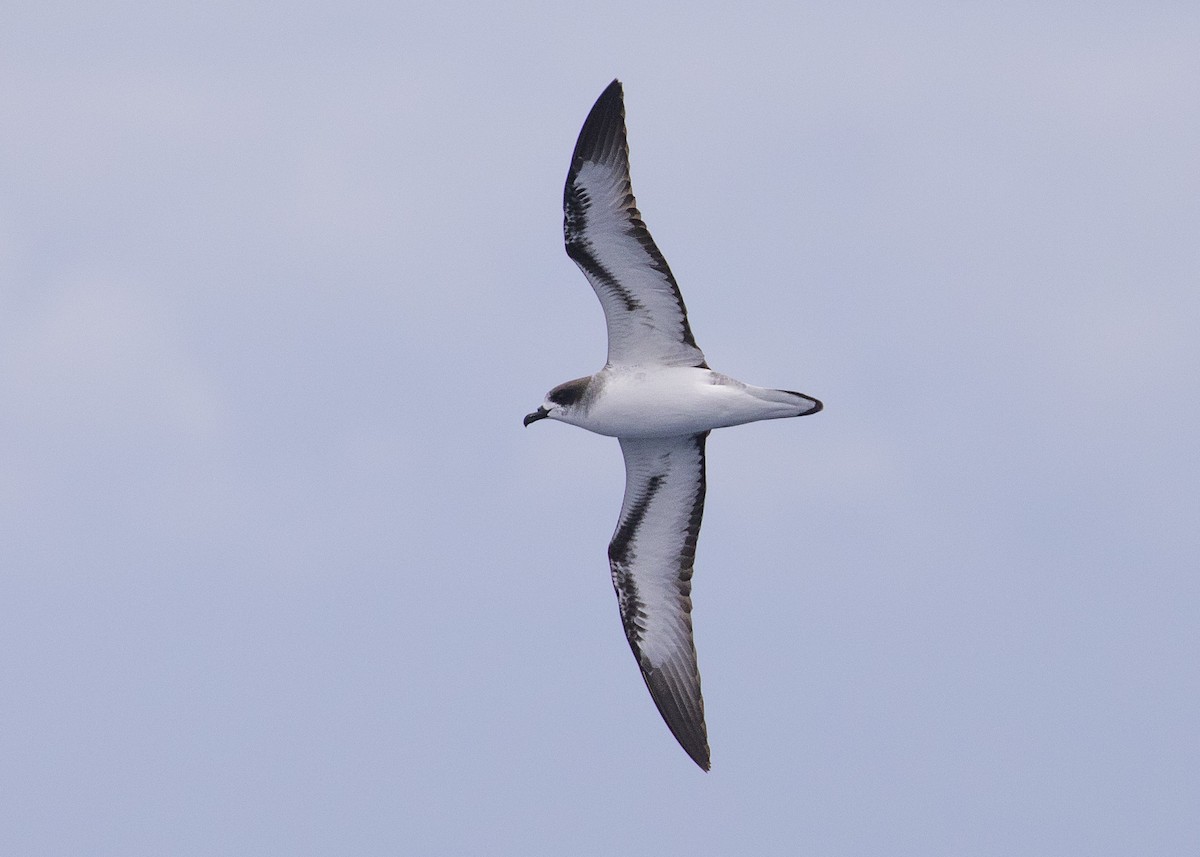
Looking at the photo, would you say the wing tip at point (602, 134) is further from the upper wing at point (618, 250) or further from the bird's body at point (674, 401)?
Result: the bird's body at point (674, 401)

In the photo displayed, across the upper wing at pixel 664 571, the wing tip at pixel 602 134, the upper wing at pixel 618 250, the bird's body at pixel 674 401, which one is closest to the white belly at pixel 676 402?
the bird's body at pixel 674 401

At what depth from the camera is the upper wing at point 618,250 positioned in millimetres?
19422

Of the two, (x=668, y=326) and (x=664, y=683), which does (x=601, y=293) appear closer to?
(x=668, y=326)

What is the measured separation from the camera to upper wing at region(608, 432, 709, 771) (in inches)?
858

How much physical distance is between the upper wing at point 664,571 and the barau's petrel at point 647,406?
1cm

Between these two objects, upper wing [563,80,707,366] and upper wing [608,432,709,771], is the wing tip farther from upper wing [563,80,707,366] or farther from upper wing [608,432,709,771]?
upper wing [608,432,709,771]

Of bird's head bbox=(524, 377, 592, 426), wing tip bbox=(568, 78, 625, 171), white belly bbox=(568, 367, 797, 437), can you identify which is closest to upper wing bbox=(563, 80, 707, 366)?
wing tip bbox=(568, 78, 625, 171)

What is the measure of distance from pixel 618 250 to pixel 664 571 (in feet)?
15.3

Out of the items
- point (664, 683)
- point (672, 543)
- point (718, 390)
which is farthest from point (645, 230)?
point (664, 683)

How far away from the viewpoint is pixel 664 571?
22250 mm

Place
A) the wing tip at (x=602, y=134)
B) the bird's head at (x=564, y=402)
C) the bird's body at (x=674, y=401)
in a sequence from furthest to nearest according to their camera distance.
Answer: the bird's head at (x=564, y=402), the bird's body at (x=674, y=401), the wing tip at (x=602, y=134)

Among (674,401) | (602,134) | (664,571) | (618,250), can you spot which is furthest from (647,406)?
(602,134)

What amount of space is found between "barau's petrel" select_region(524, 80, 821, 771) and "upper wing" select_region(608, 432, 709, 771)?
13 mm

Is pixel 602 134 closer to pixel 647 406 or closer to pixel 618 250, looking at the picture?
pixel 618 250
